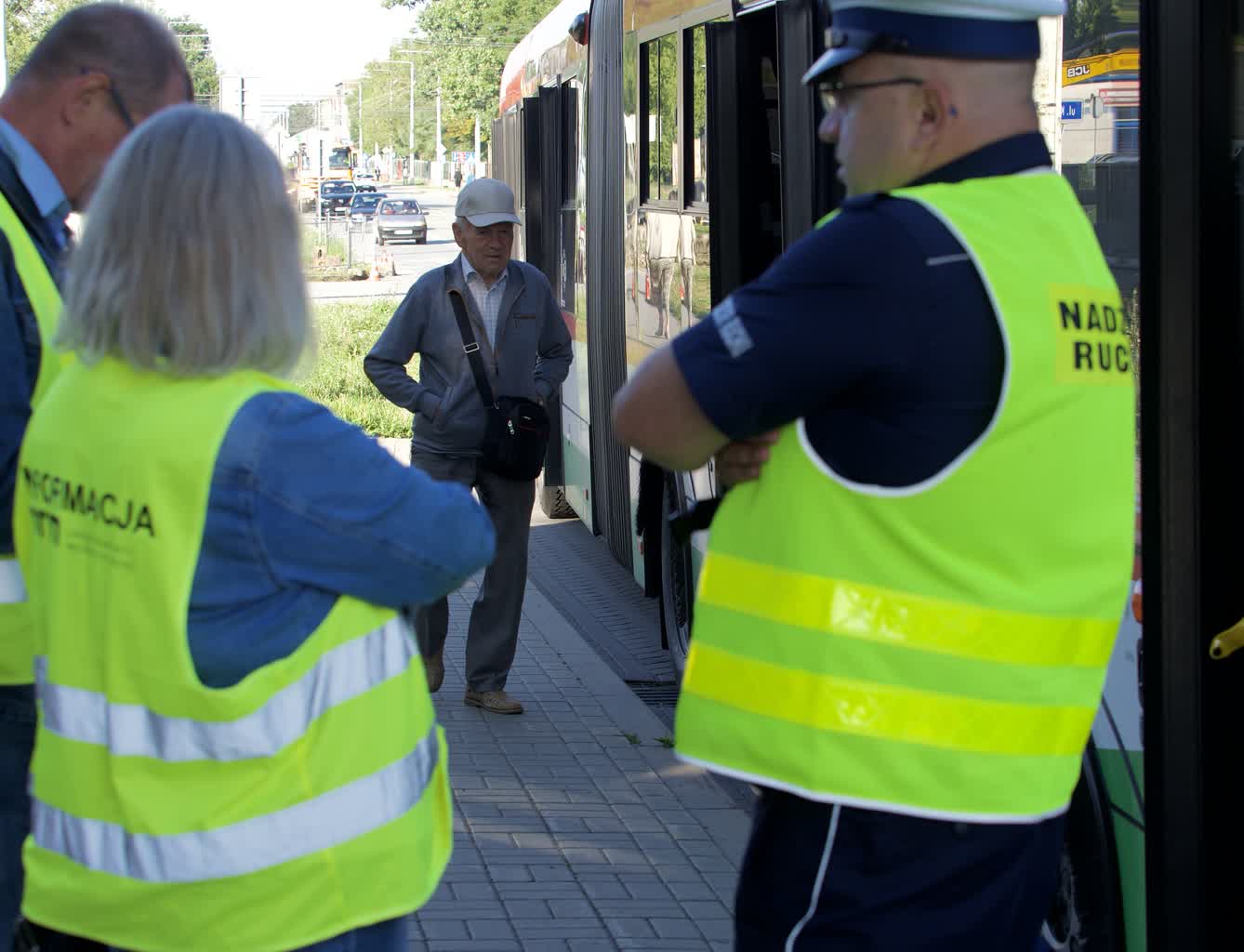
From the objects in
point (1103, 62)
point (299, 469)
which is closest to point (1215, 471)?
point (1103, 62)

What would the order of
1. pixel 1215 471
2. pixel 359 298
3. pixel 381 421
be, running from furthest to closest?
pixel 359 298 < pixel 381 421 < pixel 1215 471

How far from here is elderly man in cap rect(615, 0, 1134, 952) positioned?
1.93m

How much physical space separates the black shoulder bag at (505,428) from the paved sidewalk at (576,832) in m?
0.99

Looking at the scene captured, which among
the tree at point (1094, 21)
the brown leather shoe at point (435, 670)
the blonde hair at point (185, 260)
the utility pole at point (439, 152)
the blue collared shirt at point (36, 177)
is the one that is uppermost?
the utility pole at point (439, 152)

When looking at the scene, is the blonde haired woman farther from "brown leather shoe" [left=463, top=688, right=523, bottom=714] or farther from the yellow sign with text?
"brown leather shoe" [left=463, top=688, right=523, bottom=714]

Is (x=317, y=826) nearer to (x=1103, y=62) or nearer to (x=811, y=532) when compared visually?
(x=811, y=532)

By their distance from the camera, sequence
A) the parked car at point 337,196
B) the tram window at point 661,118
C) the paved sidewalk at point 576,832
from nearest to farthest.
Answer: the paved sidewalk at point 576,832
the tram window at point 661,118
the parked car at point 337,196

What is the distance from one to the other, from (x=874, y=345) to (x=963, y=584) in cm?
30

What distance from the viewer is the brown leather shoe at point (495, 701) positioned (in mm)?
6445

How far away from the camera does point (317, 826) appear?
2.03 m

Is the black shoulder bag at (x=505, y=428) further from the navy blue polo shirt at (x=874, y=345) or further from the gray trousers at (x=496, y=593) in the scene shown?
the navy blue polo shirt at (x=874, y=345)

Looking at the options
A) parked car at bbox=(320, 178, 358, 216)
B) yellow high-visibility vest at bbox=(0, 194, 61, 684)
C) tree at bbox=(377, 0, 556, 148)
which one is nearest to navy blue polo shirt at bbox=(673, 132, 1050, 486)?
yellow high-visibility vest at bbox=(0, 194, 61, 684)

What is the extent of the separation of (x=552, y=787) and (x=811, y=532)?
3756mm

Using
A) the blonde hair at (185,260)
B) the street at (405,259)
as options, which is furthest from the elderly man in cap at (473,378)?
the blonde hair at (185,260)
